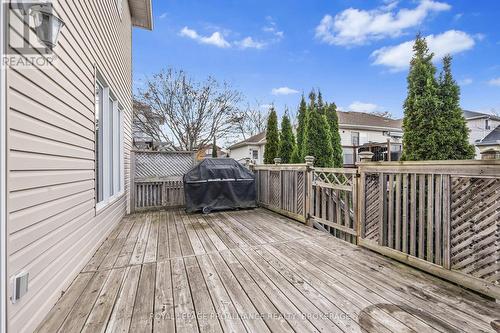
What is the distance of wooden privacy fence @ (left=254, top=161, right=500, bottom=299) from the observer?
2.04 metres

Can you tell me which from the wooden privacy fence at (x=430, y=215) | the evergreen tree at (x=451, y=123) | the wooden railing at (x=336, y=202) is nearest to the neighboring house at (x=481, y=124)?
the evergreen tree at (x=451, y=123)

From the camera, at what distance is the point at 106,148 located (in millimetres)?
3748

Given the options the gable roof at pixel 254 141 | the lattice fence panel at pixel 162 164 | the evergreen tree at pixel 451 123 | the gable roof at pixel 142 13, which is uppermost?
the gable roof at pixel 142 13

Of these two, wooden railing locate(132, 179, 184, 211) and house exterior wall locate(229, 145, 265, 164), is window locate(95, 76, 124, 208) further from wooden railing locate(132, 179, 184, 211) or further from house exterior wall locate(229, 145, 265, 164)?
house exterior wall locate(229, 145, 265, 164)

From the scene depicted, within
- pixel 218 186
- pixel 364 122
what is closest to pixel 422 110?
pixel 218 186

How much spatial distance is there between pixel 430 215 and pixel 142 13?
25.6ft

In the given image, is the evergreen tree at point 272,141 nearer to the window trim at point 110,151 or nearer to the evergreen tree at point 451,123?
the window trim at point 110,151

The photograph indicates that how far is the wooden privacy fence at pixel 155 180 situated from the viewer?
5961 mm

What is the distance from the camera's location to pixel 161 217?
17.3 ft

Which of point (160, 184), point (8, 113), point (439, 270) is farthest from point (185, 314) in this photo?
point (160, 184)

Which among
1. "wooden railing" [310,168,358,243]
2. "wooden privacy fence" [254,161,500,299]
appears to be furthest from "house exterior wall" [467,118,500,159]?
"wooden privacy fence" [254,161,500,299]

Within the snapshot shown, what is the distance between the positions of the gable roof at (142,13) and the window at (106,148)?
314cm

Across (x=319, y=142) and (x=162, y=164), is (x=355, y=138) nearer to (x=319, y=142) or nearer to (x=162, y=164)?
(x=319, y=142)

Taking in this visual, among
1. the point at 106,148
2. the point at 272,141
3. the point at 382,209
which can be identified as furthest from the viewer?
the point at 272,141
